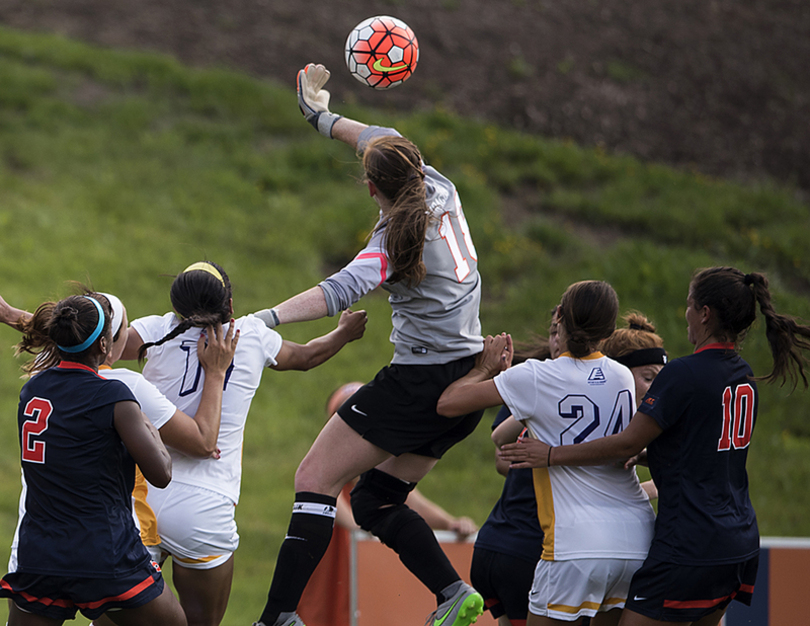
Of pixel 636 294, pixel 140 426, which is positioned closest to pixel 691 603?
pixel 140 426

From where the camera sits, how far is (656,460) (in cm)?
343

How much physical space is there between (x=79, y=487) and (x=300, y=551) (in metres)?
1.18

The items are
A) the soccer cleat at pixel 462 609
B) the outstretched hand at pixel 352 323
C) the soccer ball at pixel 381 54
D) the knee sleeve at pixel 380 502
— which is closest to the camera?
the soccer cleat at pixel 462 609

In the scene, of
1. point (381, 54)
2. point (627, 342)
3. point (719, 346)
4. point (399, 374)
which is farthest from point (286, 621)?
point (381, 54)

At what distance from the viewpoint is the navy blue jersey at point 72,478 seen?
299 centimetres

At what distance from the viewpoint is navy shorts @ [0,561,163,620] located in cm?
299

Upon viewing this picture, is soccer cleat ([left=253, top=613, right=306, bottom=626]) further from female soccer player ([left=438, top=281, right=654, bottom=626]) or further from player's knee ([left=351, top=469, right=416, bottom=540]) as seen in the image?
female soccer player ([left=438, top=281, right=654, bottom=626])

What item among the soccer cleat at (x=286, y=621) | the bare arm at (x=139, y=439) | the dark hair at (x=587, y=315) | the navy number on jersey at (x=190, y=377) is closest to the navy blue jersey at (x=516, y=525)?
the dark hair at (x=587, y=315)

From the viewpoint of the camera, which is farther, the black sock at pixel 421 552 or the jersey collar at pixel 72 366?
the black sock at pixel 421 552

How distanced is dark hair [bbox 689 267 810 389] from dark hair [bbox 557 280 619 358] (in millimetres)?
336

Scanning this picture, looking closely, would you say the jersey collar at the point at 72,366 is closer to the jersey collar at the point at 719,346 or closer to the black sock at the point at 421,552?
the black sock at the point at 421,552

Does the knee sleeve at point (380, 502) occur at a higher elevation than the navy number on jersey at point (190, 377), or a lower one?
lower

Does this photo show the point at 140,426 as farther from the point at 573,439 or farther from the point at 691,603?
the point at 691,603

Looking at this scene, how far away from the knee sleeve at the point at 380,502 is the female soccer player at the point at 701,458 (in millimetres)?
1085
